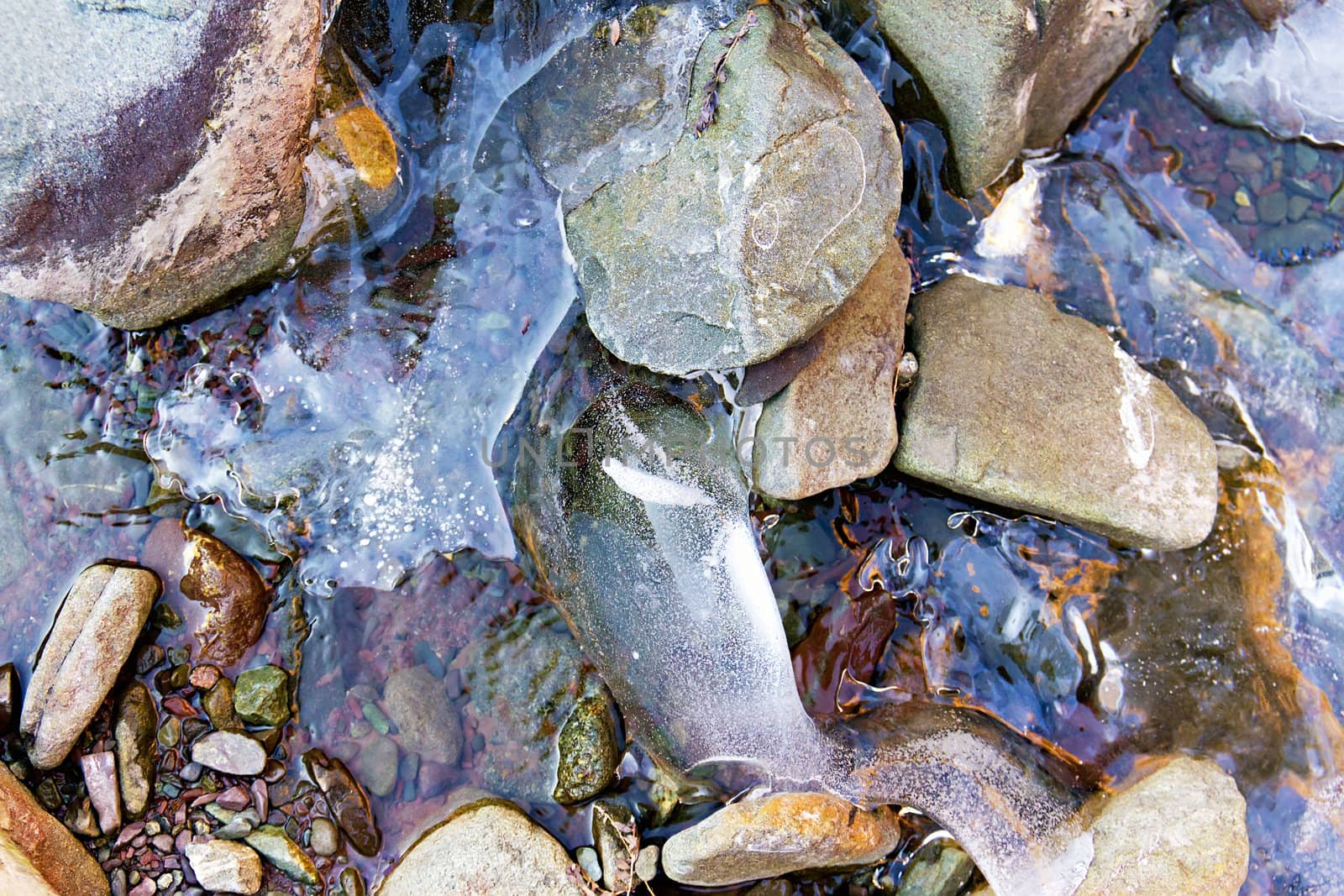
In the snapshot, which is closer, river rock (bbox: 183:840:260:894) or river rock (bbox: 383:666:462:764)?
river rock (bbox: 183:840:260:894)

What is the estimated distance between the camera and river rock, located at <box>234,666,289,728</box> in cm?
329

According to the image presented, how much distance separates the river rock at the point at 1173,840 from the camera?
306 centimetres

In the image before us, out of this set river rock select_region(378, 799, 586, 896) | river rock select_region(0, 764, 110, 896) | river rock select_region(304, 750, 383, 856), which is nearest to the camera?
river rock select_region(0, 764, 110, 896)

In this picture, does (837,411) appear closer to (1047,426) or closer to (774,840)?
(1047,426)

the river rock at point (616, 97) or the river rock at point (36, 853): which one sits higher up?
the river rock at point (616, 97)

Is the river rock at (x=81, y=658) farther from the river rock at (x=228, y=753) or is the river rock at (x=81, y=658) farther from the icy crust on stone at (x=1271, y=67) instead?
the icy crust on stone at (x=1271, y=67)

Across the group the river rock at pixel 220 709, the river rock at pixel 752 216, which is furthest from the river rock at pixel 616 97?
the river rock at pixel 220 709

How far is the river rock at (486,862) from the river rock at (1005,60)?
123 inches

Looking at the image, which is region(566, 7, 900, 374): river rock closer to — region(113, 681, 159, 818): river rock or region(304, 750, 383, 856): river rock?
region(304, 750, 383, 856): river rock

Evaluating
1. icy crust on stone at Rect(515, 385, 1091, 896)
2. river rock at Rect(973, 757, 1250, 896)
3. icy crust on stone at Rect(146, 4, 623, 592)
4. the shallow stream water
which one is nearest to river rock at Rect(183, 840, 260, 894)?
the shallow stream water

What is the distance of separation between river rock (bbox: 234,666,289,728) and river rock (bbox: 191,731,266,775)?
8 cm

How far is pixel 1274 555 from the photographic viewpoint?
3.44 m

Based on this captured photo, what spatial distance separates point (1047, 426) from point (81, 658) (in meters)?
3.70

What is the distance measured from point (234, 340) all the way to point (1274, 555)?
4.33 m
